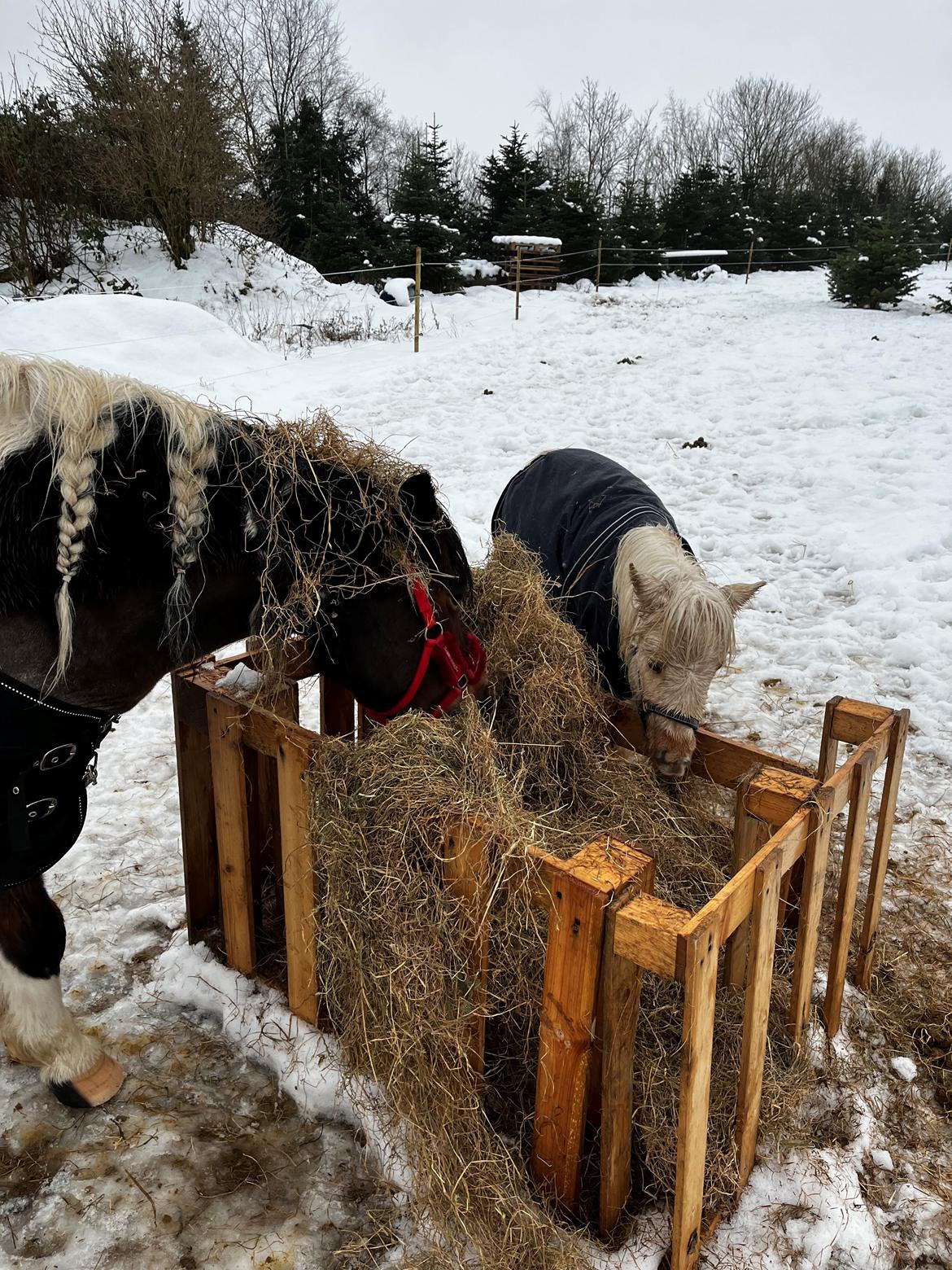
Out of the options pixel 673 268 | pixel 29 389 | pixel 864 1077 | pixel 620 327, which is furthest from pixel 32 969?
pixel 673 268

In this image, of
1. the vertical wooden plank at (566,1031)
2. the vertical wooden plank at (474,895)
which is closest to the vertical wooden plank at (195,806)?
the vertical wooden plank at (474,895)

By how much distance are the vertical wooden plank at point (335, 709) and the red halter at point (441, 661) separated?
2.54ft

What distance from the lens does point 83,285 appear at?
12906mm

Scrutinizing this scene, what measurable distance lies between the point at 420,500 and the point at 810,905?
1.49 m

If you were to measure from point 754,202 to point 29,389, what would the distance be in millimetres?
34765

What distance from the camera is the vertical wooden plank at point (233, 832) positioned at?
243 centimetres

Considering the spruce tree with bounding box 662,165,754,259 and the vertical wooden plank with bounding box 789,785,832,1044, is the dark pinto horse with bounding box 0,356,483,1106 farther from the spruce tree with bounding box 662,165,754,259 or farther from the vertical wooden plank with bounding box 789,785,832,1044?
the spruce tree with bounding box 662,165,754,259

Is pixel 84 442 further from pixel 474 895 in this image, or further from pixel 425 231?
pixel 425 231

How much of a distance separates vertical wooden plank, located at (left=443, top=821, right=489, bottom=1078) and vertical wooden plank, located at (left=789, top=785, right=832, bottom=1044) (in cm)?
86

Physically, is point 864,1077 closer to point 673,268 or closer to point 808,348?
point 808,348

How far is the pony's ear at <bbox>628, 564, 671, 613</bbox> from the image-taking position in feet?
9.37

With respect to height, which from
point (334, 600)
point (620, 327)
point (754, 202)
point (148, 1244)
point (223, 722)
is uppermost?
point (754, 202)

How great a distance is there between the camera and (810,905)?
2.10 m

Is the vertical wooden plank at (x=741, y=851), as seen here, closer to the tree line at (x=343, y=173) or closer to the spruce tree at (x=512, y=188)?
the tree line at (x=343, y=173)
